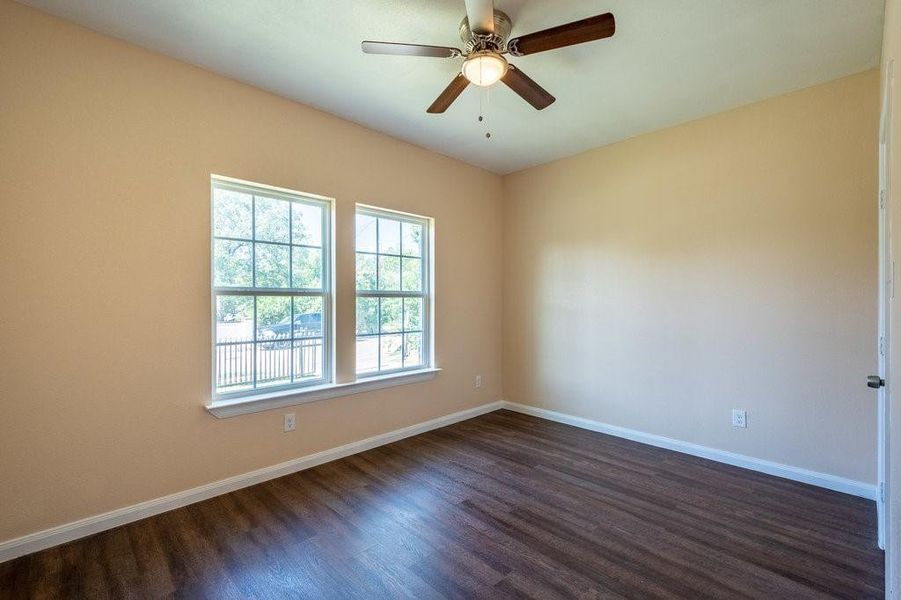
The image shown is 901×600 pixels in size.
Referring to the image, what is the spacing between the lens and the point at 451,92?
7.45 ft

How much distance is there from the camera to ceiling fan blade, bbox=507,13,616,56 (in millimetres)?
1702

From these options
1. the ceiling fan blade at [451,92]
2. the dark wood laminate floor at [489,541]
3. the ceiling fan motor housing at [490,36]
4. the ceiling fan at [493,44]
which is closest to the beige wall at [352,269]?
the dark wood laminate floor at [489,541]

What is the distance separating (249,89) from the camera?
2771 mm

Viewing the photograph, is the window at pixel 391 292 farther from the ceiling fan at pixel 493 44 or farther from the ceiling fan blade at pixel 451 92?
the ceiling fan at pixel 493 44

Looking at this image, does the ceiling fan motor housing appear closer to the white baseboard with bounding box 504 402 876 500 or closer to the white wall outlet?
the white wall outlet

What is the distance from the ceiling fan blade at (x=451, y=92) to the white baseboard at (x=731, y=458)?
124 inches

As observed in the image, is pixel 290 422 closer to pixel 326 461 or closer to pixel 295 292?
pixel 326 461

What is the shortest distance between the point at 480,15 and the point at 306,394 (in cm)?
262

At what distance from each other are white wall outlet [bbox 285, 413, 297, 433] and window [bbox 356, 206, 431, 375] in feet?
2.11

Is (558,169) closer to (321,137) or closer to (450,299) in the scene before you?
(450,299)

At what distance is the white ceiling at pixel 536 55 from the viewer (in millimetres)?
2031

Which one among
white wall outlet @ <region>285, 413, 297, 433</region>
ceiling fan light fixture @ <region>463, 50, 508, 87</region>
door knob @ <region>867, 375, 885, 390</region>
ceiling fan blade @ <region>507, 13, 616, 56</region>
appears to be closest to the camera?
ceiling fan blade @ <region>507, 13, 616, 56</region>

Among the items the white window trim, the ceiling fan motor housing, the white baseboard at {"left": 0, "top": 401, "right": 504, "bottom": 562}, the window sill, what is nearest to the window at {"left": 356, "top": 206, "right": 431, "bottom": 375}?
the window sill

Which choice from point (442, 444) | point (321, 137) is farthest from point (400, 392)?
point (321, 137)
